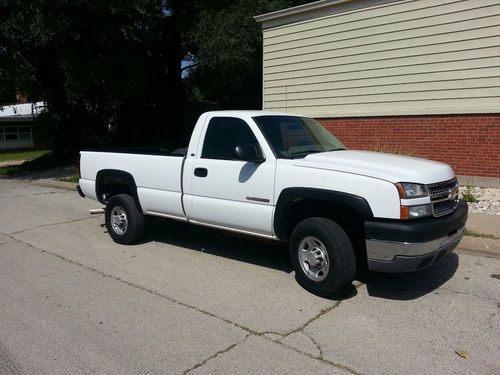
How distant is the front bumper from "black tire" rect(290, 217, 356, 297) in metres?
0.25

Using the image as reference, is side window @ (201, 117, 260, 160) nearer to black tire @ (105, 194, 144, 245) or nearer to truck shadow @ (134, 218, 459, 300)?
truck shadow @ (134, 218, 459, 300)

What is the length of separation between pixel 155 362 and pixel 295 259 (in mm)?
1884

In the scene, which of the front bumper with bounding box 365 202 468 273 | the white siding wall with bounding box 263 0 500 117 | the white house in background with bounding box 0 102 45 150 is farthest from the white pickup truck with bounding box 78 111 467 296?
the white house in background with bounding box 0 102 45 150

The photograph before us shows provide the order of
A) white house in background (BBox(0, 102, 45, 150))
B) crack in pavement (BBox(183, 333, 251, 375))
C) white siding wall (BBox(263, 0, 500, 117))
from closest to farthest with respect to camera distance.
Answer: crack in pavement (BBox(183, 333, 251, 375)) < white siding wall (BBox(263, 0, 500, 117)) < white house in background (BBox(0, 102, 45, 150))

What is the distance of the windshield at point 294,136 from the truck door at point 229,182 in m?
0.15

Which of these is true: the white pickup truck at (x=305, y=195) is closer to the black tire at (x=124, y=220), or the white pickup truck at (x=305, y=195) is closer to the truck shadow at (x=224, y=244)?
the black tire at (x=124, y=220)

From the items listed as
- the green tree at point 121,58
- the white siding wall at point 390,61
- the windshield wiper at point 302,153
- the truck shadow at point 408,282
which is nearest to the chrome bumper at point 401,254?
the truck shadow at point 408,282

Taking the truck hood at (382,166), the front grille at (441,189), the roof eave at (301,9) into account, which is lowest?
the front grille at (441,189)

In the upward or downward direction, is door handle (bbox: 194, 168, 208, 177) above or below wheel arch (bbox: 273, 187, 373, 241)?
above

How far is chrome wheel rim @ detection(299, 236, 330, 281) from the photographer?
179 inches

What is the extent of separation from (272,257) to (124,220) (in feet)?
7.61

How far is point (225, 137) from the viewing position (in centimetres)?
556

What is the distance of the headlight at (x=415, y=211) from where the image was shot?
4.09 m

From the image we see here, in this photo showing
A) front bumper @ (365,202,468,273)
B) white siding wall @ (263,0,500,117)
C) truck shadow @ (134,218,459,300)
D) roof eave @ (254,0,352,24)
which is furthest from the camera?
roof eave @ (254,0,352,24)
